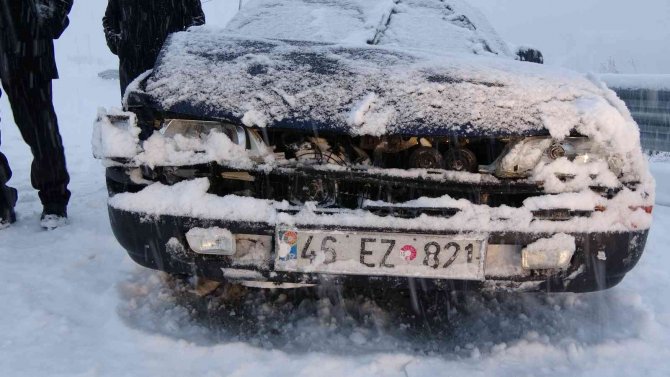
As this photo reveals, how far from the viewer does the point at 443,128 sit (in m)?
1.93

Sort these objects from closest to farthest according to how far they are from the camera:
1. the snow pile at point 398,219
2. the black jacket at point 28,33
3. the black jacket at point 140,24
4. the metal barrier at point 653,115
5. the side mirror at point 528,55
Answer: the snow pile at point 398,219, the black jacket at point 28,33, the side mirror at point 528,55, the black jacket at point 140,24, the metal barrier at point 653,115

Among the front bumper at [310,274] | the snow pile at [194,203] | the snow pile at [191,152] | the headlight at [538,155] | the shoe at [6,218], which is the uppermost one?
the headlight at [538,155]

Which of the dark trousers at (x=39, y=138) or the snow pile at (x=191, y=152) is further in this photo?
the dark trousers at (x=39, y=138)

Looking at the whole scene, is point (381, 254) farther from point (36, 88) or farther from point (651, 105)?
point (651, 105)

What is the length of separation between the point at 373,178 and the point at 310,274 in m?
0.40

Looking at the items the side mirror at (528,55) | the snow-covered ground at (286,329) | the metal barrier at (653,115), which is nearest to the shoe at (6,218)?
the snow-covered ground at (286,329)

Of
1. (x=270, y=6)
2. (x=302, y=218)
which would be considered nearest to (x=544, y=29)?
(x=270, y=6)

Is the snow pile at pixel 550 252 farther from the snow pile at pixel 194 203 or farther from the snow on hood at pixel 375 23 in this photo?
the snow on hood at pixel 375 23

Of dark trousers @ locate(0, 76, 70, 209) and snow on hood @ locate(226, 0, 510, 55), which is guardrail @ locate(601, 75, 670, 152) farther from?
dark trousers @ locate(0, 76, 70, 209)

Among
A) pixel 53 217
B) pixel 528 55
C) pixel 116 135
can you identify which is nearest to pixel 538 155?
pixel 116 135

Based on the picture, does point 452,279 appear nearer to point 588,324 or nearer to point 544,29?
point 588,324

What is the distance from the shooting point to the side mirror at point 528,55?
11.6 ft

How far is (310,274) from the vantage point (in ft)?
6.46

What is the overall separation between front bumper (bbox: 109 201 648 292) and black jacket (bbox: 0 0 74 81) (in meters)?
1.73
